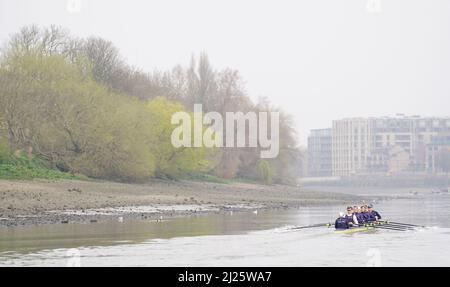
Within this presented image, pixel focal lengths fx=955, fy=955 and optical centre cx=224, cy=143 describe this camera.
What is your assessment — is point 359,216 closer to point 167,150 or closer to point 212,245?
point 212,245

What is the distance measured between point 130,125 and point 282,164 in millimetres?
44531


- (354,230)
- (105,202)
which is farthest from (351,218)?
(105,202)

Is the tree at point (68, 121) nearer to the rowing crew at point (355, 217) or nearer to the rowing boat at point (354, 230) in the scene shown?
the rowing crew at point (355, 217)

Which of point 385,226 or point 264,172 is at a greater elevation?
point 264,172

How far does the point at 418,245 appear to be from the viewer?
3628 centimetres

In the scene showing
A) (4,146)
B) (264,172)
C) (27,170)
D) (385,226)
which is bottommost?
(385,226)

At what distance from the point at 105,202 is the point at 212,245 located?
20.7m

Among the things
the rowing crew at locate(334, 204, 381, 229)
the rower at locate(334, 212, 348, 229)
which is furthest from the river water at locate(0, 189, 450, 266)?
the rowing crew at locate(334, 204, 381, 229)

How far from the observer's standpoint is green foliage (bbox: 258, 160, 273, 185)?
107 m

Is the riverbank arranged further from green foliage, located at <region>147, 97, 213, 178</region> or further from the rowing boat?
the rowing boat

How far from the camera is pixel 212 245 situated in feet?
116
